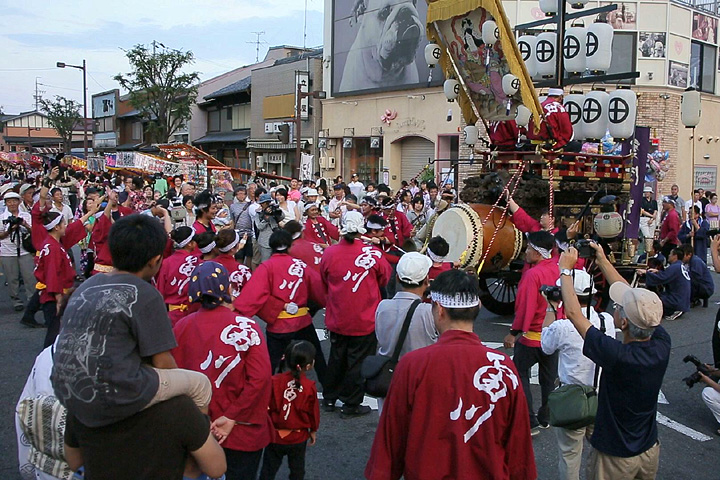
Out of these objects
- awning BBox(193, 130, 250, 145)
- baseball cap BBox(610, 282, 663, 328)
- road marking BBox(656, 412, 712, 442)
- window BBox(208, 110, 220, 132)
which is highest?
window BBox(208, 110, 220, 132)

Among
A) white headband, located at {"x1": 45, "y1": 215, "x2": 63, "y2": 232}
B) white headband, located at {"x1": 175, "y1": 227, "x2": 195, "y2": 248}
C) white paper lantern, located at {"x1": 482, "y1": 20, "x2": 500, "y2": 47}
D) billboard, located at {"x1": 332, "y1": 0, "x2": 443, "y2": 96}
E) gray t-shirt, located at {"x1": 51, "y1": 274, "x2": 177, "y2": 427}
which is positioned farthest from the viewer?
billboard, located at {"x1": 332, "y1": 0, "x2": 443, "y2": 96}

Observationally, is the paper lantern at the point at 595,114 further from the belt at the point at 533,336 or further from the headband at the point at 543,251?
the belt at the point at 533,336

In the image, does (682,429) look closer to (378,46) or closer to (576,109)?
(576,109)

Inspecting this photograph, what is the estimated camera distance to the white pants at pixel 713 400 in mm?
5441

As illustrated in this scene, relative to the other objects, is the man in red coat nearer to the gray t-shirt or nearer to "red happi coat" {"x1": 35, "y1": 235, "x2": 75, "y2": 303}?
the gray t-shirt

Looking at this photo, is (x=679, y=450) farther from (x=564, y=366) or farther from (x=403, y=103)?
(x=403, y=103)

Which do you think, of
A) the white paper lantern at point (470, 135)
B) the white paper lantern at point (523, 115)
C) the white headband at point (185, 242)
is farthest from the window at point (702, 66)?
the white headband at point (185, 242)

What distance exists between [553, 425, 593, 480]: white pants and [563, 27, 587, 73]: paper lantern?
7321mm

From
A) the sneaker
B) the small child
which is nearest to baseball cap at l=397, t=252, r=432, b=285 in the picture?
the small child

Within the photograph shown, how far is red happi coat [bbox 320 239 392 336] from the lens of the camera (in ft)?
17.8

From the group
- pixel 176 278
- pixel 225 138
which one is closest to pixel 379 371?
pixel 176 278

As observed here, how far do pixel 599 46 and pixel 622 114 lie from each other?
4.72 feet

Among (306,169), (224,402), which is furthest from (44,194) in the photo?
(306,169)

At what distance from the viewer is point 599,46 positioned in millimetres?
9625
